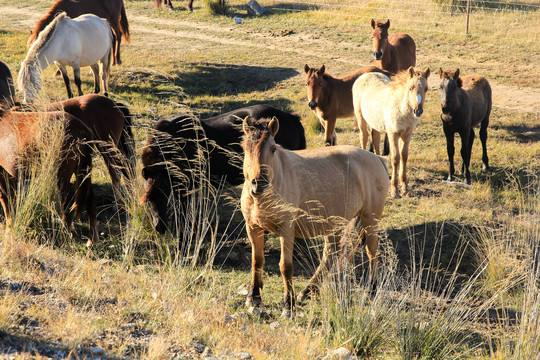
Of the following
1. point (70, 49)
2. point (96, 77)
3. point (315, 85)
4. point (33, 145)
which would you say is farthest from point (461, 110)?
point (96, 77)

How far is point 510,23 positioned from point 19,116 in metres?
16.4

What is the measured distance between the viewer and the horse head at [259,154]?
197 inches

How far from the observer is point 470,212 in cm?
816

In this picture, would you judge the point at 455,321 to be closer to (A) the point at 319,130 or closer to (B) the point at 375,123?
(B) the point at 375,123

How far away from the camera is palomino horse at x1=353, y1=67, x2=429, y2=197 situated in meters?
8.41

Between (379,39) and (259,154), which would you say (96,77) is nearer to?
(379,39)

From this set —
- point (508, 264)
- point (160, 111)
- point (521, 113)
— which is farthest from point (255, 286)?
point (521, 113)

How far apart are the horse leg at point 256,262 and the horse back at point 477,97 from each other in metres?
5.24

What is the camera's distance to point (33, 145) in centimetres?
670

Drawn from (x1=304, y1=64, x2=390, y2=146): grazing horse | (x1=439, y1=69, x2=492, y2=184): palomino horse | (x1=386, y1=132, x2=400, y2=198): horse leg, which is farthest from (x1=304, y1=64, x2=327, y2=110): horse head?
(x1=439, y1=69, x2=492, y2=184): palomino horse

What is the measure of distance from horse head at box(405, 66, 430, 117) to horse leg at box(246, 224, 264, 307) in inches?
146

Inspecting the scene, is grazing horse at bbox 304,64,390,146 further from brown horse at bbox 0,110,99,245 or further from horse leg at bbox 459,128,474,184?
brown horse at bbox 0,110,99,245

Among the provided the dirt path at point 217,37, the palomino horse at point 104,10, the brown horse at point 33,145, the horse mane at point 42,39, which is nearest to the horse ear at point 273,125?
the brown horse at point 33,145

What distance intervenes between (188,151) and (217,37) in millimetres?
12204
